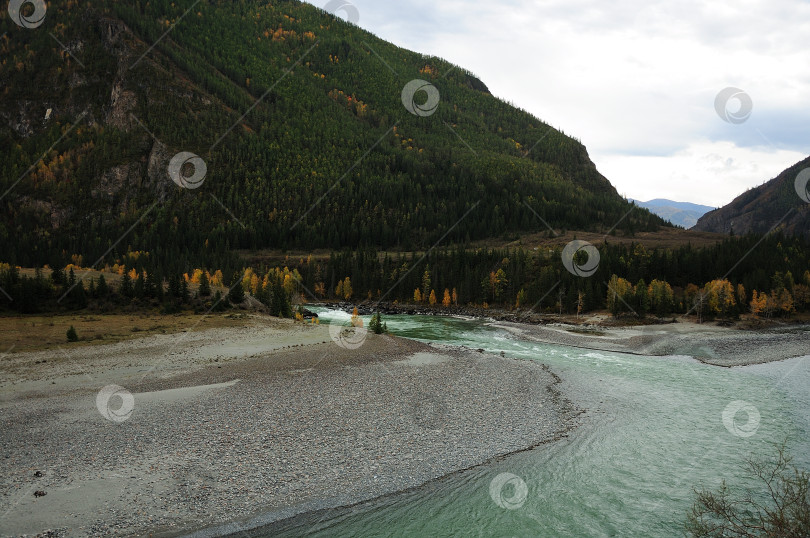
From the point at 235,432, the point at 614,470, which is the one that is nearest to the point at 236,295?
the point at 235,432

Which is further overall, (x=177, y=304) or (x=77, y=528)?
(x=177, y=304)

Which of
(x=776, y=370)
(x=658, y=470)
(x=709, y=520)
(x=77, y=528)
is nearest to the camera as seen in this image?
(x=77, y=528)

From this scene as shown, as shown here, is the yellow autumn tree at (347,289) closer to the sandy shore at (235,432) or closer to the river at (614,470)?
the sandy shore at (235,432)

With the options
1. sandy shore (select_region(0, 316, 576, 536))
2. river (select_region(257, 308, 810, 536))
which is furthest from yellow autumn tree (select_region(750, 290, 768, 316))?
sandy shore (select_region(0, 316, 576, 536))

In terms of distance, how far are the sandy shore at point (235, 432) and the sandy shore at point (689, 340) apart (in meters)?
22.4

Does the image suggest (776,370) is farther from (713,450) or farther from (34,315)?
(34,315)

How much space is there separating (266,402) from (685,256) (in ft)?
363

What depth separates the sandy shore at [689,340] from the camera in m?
52.2

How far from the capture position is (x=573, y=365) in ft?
147

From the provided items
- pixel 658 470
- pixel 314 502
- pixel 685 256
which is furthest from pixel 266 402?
pixel 685 256

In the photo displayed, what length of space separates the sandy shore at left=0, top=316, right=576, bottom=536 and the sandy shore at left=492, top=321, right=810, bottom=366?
73.4 ft

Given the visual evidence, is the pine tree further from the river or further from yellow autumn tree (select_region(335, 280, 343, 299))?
the river

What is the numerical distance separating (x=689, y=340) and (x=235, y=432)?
62.3m

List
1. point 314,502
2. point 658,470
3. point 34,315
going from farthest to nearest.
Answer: point 34,315 → point 658,470 → point 314,502
